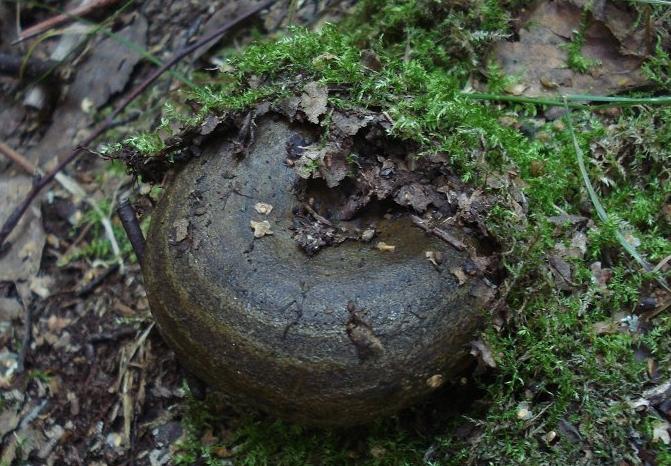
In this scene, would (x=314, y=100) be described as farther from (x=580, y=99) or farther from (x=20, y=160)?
(x=20, y=160)

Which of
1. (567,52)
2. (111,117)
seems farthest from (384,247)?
(111,117)

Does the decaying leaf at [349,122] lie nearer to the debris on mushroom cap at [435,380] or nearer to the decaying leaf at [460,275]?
the decaying leaf at [460,275]

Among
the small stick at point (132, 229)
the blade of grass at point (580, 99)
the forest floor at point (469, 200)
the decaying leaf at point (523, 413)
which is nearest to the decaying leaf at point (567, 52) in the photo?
the forest floor at point (469, 200)

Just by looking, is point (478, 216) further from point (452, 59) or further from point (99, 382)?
point (99, 382)

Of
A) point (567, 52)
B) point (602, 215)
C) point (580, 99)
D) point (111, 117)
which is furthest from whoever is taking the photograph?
point (111, 117)

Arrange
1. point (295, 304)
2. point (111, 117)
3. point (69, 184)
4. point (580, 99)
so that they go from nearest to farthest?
point (295, 304)
point (580, 99)
point (111, 117)
point (69, 184)

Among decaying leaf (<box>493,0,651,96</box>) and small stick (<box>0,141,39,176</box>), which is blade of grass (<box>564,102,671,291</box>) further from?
small stick (<box>0,141,39,176</box>)

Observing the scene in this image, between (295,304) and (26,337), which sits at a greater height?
A: (295,304)
